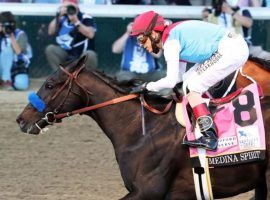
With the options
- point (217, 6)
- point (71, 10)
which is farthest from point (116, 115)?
point (217, 6)

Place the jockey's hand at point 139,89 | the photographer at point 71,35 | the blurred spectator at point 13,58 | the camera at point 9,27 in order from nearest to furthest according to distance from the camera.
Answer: the jockey's hand at point 139,89
the photographer at point 71,35
the camera at point 9,27
the blurred spectator at point 13,58

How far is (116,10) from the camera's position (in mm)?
13930

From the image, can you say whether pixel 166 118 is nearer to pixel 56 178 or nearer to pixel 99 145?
pixel 56 178

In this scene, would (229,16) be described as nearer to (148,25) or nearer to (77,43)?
(77,43)

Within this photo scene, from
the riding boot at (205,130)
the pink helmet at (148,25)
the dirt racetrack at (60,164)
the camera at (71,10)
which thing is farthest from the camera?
the camera at (71,10)

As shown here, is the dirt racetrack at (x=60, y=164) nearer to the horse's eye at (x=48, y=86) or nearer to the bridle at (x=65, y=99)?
the bridle at (x=65, y=99)

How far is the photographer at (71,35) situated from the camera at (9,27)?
1.84 ft

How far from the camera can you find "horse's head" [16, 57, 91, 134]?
704cm

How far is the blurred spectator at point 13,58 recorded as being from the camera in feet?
44.1

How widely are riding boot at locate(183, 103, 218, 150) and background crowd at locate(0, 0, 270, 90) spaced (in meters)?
6.17

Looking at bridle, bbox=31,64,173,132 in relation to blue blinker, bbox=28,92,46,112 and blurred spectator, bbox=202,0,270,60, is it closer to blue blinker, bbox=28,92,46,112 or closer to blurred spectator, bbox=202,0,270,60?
blue blinker, bbox=28,92,46,112

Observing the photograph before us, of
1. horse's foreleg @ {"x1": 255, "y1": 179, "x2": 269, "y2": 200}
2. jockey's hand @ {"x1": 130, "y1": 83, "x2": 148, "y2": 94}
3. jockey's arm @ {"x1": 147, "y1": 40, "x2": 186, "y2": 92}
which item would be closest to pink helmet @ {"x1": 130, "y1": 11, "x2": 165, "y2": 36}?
jockey's arm @ {"x1": 147, "y1": 40, "x2": 186, "y2": 92}

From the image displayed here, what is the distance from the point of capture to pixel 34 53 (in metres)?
14.1

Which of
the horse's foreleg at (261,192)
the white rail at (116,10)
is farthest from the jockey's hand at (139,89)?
the white rail at (116,10)
